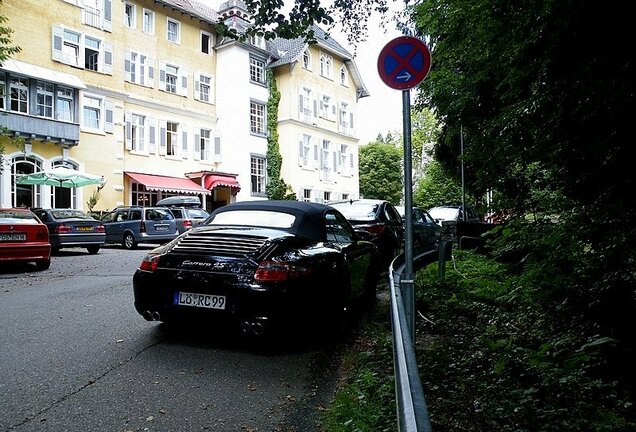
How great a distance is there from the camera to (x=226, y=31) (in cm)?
802

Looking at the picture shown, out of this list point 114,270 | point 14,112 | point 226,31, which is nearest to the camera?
point 226,31

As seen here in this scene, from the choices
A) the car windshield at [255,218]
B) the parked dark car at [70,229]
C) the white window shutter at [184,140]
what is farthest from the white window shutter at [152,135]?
the car windshield at [255,218]

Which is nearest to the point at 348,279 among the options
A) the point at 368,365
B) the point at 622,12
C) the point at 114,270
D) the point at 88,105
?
the point at 368,365

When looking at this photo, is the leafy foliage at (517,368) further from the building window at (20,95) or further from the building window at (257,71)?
the building window at (257,71)

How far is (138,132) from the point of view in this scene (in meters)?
29.7

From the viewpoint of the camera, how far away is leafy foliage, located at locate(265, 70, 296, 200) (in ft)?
123

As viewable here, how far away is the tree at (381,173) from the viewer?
2800 inches

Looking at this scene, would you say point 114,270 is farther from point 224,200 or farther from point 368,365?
point 224,200

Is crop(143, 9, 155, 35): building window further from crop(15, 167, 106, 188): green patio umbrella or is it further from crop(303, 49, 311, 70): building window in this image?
crop(15, 167, 106, 188): green patio umbrella

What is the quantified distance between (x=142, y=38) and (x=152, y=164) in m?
7.53

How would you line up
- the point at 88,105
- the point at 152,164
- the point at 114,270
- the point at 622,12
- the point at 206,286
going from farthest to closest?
the point at 152,164 < the point at 88,105 < the point at 114,270 < the point at 206,286 < the point at 622,12

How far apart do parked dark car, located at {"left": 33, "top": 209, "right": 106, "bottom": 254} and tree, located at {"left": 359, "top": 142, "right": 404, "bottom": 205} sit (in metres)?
55.7

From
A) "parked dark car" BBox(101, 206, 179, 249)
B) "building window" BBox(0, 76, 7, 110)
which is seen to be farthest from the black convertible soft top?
"building window" BBox(0, 76, 7, 110)

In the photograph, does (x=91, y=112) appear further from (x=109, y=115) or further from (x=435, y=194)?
(x=435, y=194)
